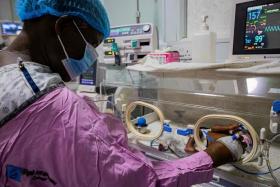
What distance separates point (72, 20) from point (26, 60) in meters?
0.18

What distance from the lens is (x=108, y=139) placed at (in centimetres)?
62

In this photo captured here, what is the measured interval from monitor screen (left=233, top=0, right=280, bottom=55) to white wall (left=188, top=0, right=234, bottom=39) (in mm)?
345

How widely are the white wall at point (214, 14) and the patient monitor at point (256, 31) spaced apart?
342mm

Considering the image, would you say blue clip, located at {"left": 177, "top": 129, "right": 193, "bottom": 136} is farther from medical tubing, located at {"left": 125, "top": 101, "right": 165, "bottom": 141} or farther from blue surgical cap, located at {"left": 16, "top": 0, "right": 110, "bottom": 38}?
blue surgical cap, located at {"left": 16, "top": 0, "right": 110, "bottom": 38}

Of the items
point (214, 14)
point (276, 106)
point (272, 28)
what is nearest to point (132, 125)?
point (276, 106)

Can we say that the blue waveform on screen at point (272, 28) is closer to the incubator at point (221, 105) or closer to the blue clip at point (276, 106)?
the incubator at point (221, 105)

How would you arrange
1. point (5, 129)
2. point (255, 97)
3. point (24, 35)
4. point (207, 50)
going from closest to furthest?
1. point (5, 129)
2. point (24, 35)
3. point (255, 97)
4. point (207, 50)

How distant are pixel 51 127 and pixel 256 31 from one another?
959mm

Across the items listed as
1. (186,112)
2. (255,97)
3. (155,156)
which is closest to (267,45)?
(255,97)

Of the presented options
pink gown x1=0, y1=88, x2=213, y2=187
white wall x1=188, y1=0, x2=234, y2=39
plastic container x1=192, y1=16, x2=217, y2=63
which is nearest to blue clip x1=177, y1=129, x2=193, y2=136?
plastic container x1=192, y1=16, x2=217, y2=63

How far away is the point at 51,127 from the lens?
0.57 metres

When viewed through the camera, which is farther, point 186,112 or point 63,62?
point 186,112

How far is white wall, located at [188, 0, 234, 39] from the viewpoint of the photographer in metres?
1.47

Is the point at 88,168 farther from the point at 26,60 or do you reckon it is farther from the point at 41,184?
the point at 26,60
